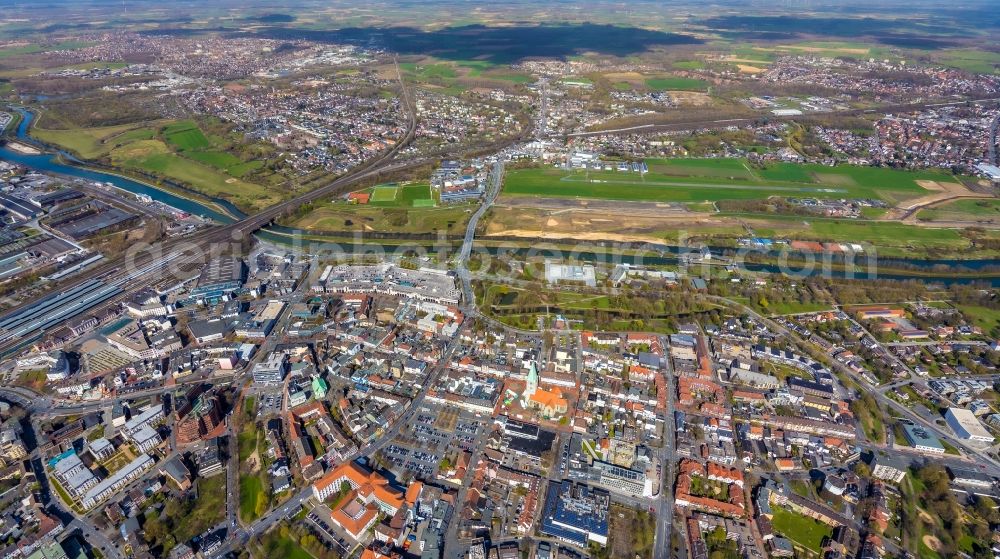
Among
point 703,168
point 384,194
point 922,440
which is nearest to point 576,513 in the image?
point 922,440

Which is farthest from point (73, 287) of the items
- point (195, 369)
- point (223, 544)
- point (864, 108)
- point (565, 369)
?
point (864, 108)

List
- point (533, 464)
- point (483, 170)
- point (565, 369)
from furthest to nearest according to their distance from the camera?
1. point (483, 170)
2. point (565, 369)
3. point (533, 464)

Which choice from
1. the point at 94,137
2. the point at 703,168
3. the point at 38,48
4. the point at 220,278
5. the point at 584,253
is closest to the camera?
the point at 220,278

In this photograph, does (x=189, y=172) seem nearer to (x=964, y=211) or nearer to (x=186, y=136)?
(x=186, y=136)

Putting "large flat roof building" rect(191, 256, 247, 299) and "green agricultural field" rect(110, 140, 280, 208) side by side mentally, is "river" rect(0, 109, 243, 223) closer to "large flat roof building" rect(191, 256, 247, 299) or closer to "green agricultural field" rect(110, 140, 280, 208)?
"green agricultural field" rect(110, 140, 280, 208)

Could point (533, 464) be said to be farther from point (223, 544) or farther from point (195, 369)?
point (195, 369)

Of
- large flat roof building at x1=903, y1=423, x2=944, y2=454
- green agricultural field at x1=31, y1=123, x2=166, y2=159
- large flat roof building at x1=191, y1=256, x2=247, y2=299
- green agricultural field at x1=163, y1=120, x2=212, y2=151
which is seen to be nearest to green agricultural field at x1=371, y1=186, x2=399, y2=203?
large flat roof building at x1=191, y1=256, x2=247, y2=299

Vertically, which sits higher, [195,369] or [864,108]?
[864,108]
